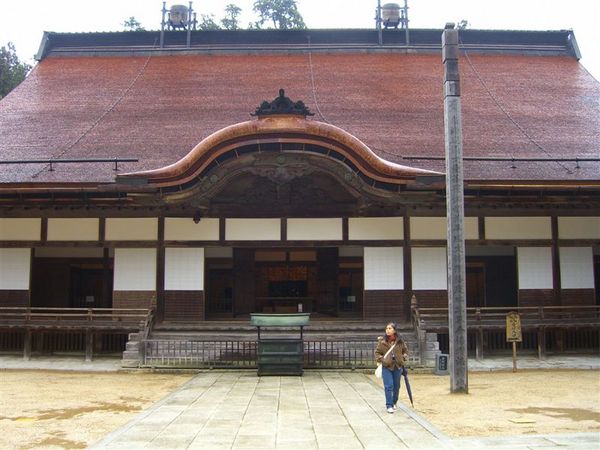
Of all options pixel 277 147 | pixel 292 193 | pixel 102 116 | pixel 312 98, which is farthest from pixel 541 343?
pixel 102 116

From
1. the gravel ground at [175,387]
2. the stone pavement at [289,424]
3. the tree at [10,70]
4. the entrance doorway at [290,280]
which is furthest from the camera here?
the tree at [10,70]

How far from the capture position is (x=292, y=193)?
51.2 feet

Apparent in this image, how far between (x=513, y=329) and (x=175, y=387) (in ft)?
23.6

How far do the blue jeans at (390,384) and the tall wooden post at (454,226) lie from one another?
1772 mm

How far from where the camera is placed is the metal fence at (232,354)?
43.9ft

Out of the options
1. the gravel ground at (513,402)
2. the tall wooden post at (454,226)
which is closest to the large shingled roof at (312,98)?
the tall wooden post at (454,226)

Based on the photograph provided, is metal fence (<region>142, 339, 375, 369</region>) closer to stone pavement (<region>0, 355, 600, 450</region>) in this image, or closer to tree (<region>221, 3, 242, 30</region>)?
stone pavement (<region>0, 355, 600, 450</region>)

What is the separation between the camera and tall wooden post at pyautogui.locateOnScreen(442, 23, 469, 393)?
10.4 meters

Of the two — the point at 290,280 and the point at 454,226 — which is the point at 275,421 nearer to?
the point at 454,226

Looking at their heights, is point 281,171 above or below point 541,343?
above

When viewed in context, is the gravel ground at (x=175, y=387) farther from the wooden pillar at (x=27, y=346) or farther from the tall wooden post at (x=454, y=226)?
the wooden pillar at (x=27, y=346)

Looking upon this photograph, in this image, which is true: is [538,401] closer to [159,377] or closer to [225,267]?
[159,377]

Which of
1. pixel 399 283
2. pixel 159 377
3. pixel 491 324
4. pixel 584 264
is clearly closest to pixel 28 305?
pixel 159 377

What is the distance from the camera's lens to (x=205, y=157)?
45.2 feet
